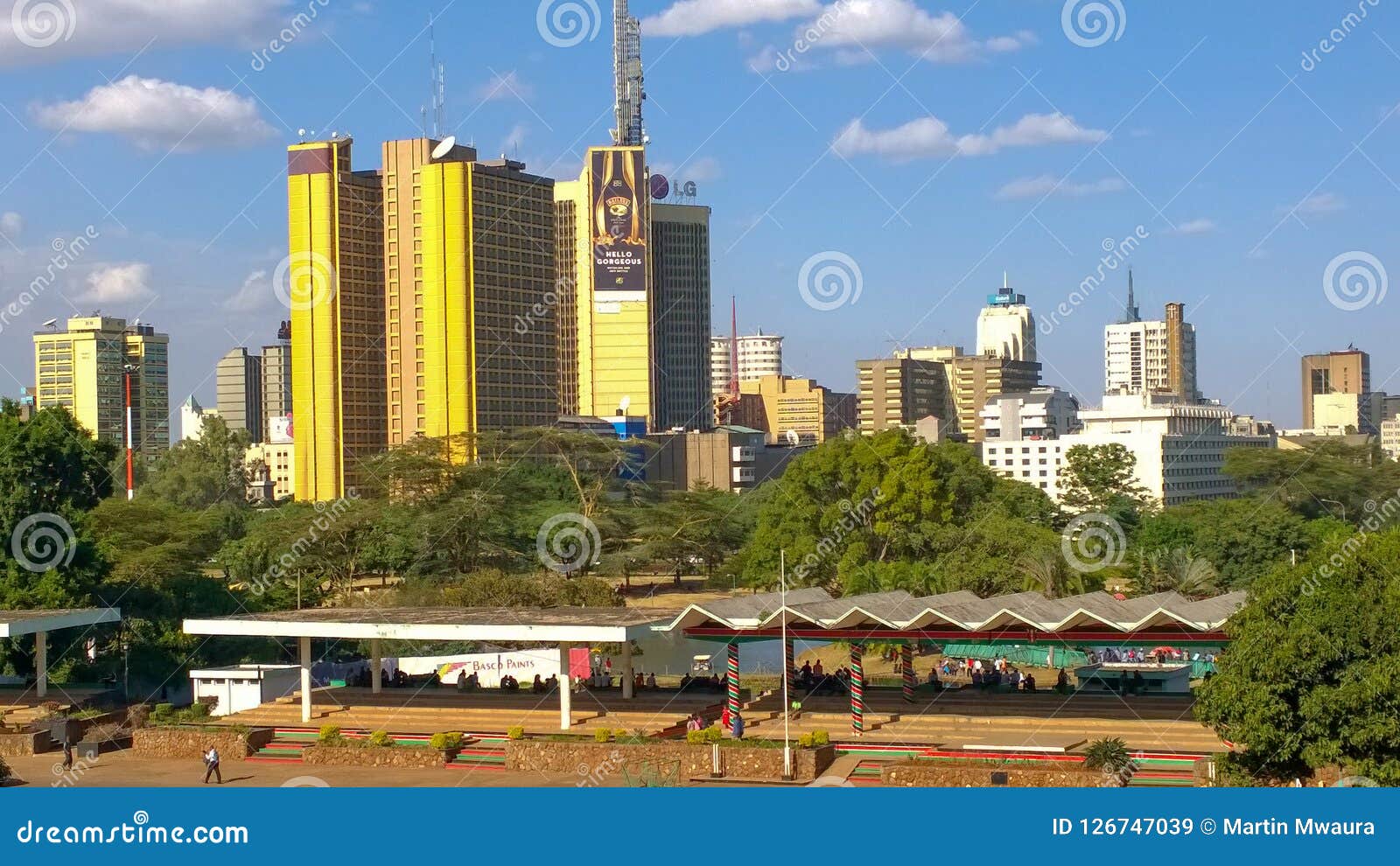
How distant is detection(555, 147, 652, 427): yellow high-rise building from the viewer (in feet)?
522

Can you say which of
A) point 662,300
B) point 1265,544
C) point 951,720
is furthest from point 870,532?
point 662,300

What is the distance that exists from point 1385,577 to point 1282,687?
310 cm

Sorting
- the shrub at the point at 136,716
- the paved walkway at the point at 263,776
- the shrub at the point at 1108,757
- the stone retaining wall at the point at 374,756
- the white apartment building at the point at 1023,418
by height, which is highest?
the white apartment building at the point at 1023,418

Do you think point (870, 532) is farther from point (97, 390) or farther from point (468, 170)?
point (97, 390)

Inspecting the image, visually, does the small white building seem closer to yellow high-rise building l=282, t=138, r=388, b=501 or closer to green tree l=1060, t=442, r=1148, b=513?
green tree l=1060, t=442, r=1148, b=513

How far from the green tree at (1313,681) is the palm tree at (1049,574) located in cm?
3153

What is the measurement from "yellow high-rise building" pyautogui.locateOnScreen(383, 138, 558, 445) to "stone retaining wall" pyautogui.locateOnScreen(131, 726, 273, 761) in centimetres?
8468

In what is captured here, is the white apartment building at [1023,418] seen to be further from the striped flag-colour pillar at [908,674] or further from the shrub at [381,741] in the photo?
the shrub at [381,741]

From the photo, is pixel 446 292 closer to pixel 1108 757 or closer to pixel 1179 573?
pixel 1179 573

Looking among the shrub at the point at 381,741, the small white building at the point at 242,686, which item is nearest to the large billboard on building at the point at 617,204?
the small white building at the point at 242,686

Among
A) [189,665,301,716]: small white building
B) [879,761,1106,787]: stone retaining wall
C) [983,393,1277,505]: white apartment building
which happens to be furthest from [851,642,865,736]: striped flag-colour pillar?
[983,393,1277,505]: white apartment building

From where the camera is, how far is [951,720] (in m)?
31.9

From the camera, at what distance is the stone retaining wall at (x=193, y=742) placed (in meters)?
33.0

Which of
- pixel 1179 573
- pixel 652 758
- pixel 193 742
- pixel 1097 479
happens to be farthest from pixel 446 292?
pixel 652 758
